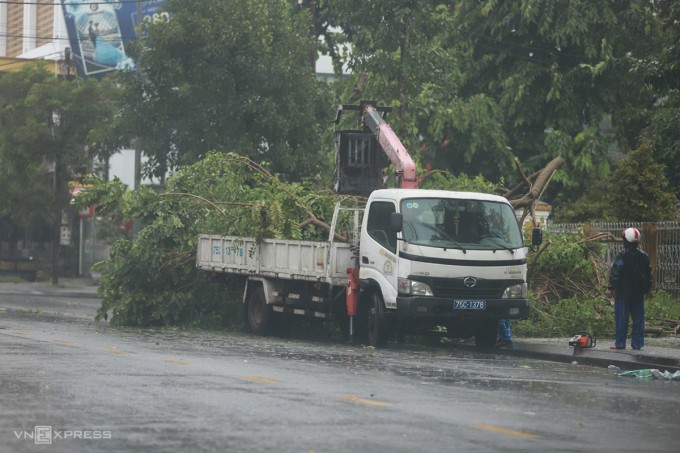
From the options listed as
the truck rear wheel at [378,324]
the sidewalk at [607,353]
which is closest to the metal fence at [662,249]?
the sidewalk at [607,353]

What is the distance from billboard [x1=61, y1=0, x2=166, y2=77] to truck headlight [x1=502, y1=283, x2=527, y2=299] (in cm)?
5075

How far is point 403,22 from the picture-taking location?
100ft

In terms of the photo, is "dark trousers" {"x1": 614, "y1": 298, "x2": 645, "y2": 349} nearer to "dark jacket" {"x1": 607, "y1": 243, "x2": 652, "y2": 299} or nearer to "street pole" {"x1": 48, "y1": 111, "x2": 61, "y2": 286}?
"dark jacket" {"x1": 607, "y1": 243, "x2": 652, "y2": 299}

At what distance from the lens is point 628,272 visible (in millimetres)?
18734

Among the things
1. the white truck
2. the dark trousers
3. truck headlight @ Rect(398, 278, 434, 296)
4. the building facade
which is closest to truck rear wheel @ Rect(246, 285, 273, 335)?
the white truck

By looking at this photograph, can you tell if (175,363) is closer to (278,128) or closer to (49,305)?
(49,305)

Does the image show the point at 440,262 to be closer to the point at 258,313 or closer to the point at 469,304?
the point at 469,304

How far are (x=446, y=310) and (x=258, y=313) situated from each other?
16.8 ft

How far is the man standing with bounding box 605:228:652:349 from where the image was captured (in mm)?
18688

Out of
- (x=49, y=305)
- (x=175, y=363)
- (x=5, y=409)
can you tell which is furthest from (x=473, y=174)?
(x=5, y=409)

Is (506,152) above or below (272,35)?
below

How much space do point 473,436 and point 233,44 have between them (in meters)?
30.1

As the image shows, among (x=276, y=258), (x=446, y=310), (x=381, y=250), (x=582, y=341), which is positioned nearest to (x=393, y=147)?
(x=276, y=258)

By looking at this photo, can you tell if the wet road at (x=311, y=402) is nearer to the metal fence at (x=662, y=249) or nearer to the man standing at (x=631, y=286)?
the man standing at (x=631, y=286)
